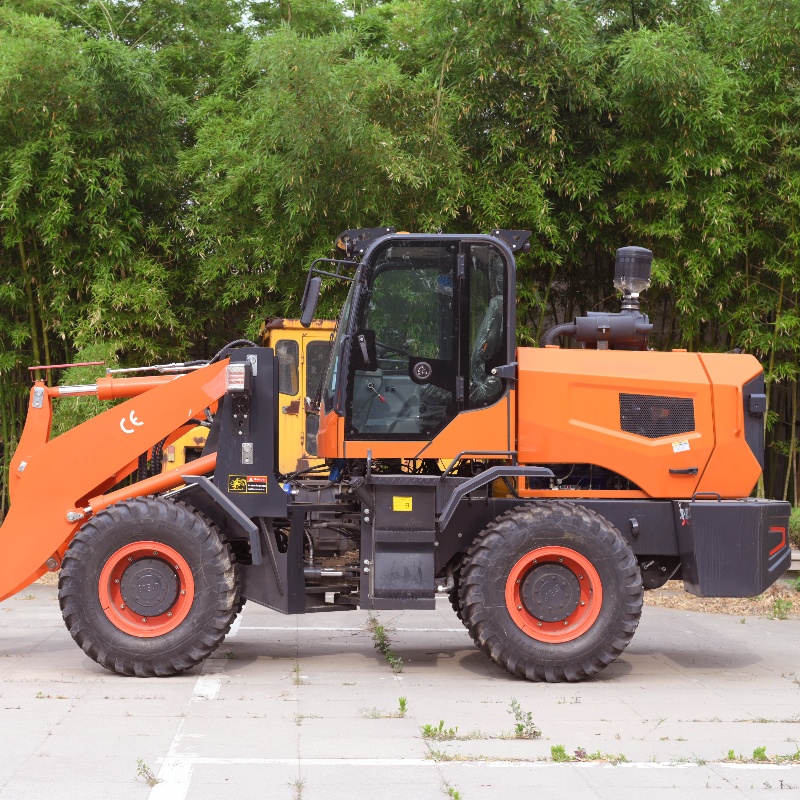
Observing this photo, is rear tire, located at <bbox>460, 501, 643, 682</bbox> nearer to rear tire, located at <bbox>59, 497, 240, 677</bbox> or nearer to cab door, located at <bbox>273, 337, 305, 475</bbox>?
rear tire, located at <bbox>59, 497, 240, 677</bbox>

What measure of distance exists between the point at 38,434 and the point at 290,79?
3.82 m

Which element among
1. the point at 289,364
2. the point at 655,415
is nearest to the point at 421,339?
the point at 655,415

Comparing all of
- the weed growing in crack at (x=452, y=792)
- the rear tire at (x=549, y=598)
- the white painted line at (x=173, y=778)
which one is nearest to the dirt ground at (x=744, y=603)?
the rear tire at (x=549, y=598)

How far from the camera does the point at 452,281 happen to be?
6.43 meters

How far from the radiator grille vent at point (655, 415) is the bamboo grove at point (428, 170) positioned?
3.07m

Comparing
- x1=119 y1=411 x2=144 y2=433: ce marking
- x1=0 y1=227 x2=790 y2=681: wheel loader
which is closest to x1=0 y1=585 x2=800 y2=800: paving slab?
x1=0 y1=227 x2=790 y2=681: wheel loader

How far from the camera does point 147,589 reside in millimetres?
6266

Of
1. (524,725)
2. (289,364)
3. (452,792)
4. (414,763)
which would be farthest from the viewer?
(289,364)

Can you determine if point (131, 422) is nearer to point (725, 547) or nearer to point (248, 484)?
point (248, 484)

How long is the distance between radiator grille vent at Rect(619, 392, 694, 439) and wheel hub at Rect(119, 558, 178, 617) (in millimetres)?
2662

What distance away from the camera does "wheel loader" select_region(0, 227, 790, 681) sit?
6.24 metres

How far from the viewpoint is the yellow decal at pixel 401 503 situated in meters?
6.40

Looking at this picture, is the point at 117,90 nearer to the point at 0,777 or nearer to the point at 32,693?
the point at 32,693

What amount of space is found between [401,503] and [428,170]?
3.89 metres
